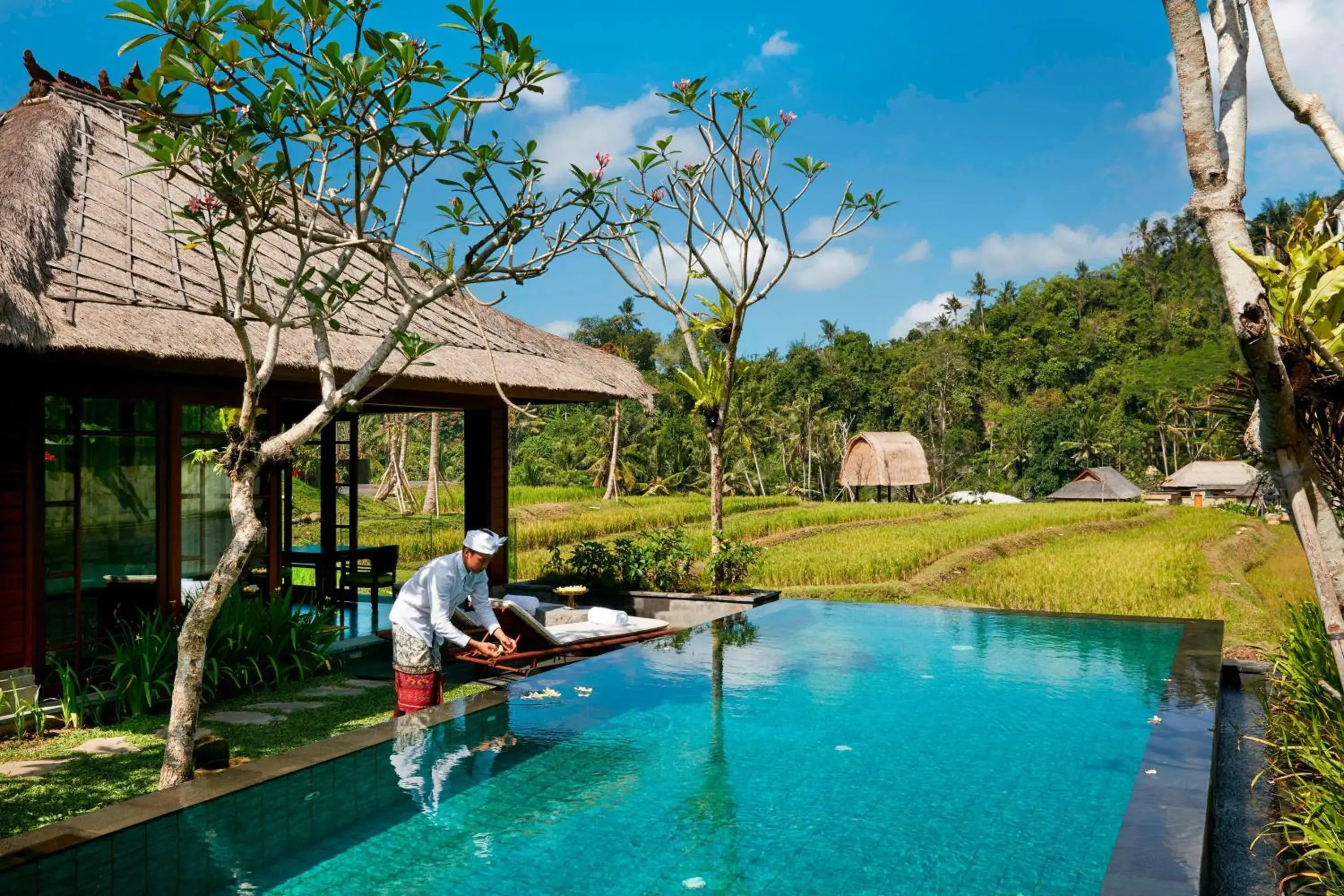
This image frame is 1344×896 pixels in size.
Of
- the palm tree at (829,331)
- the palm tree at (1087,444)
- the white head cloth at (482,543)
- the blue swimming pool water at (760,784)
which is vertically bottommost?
the blue swimming pool water at (760,784)

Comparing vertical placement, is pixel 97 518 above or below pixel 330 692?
above

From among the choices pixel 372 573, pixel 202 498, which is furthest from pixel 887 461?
pixel 202 498

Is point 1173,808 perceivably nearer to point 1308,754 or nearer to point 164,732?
point 1308,754

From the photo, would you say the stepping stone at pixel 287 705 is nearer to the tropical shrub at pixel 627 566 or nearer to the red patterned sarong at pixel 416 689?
the red patterned sarong at pixel 416 689

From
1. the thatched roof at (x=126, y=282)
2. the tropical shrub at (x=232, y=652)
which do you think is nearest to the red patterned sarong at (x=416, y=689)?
the tropical shrub at (x=232, y=652)

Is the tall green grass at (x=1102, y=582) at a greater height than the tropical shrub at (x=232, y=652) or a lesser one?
lesser

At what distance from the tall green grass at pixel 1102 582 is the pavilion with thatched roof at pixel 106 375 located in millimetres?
5893

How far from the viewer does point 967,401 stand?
38656mm

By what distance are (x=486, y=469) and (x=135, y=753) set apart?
13.8 ft

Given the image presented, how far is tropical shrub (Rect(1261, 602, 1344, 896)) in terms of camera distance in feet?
9.46

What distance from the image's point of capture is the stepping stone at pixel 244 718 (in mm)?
4977

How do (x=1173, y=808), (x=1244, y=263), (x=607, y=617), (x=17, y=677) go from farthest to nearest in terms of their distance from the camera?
(x=607, y=617) → (x=17, y=677) → (x=1173, y=808) → (x=1244, y=263)

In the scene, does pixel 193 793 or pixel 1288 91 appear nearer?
pixel 1288 91

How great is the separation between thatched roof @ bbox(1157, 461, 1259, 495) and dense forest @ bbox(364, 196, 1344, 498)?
1.05m
